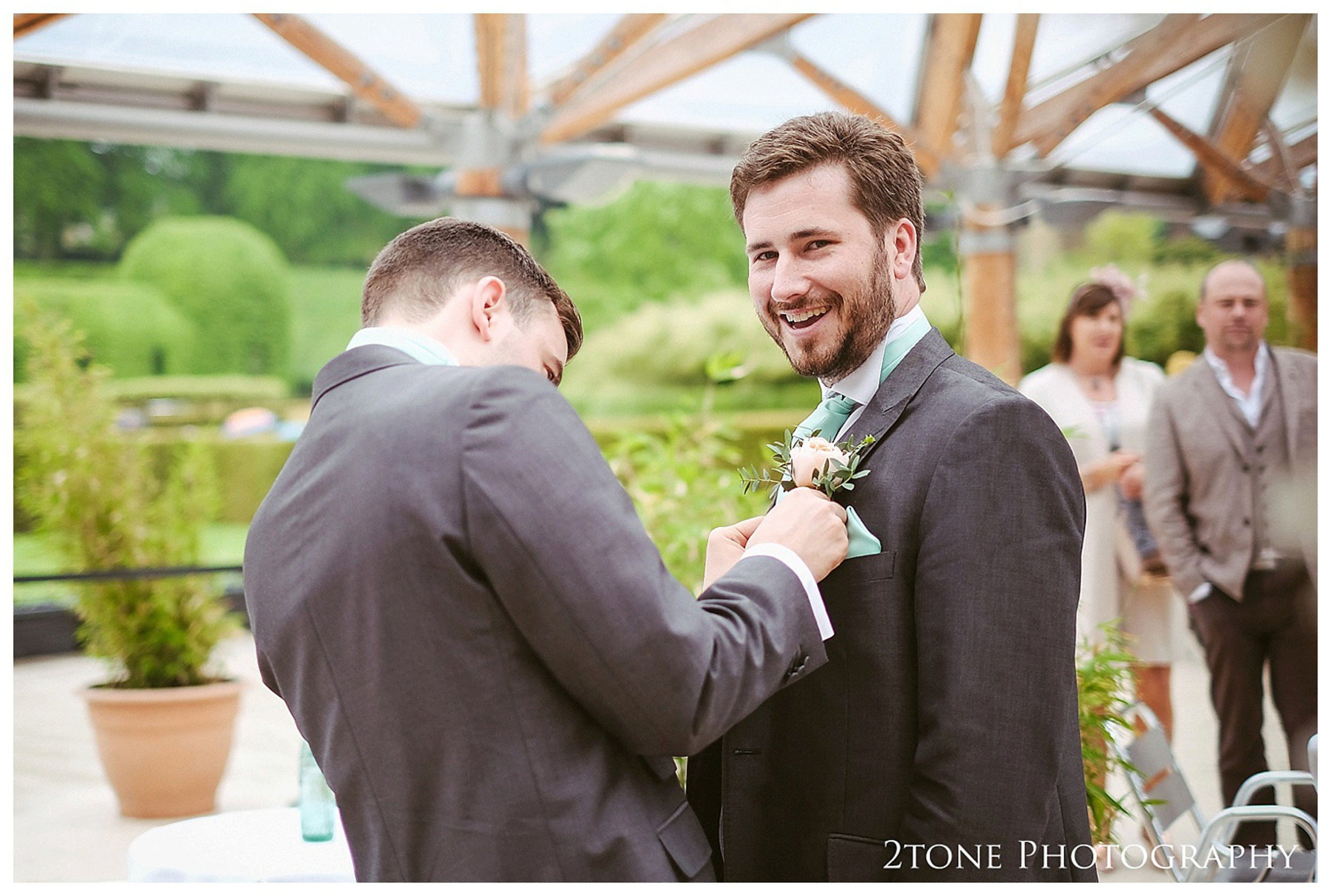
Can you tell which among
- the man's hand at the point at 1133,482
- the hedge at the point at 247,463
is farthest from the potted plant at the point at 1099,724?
the hedge at the point at 247,463

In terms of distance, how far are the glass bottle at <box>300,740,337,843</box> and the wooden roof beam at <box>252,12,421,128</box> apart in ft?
11.6

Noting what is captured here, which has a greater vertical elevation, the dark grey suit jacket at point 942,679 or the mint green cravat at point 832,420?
the mint green cravat at point 832,420

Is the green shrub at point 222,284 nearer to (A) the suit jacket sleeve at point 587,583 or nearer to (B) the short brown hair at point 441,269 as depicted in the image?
(B) the short brown hair at point 441,269

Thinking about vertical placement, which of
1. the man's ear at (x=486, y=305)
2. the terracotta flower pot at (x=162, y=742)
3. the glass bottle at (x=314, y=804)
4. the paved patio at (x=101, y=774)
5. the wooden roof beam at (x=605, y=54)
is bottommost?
the paved patio at (x=101, y=774)

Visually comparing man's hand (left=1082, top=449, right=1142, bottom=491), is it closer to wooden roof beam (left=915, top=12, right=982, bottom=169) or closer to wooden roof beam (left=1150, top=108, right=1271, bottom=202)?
wooden roof beam (left=915, top=12, right=982, bottom=169)

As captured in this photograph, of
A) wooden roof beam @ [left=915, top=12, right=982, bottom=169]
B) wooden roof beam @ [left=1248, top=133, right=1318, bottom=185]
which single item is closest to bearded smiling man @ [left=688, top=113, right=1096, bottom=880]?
wooden roof beam @ [left=915, top=12, right=982, bottom=169]

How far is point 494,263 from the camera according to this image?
142 cm

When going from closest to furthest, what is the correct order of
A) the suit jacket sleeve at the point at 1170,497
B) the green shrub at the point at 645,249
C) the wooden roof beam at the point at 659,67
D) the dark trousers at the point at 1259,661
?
the dark trousers at the point at 1259,661
the suit jacket sleeve at the point at 1170,497
the wooden roof beam at the point at 659,67
the green shrub at the point at 645,249

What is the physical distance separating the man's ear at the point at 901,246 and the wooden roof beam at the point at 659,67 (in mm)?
3880

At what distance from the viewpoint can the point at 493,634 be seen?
117cm

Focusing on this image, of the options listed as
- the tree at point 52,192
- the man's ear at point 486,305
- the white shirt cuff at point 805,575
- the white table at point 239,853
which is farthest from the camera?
the tree at point 52,192

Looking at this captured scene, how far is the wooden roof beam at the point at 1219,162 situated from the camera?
6.81 meters
